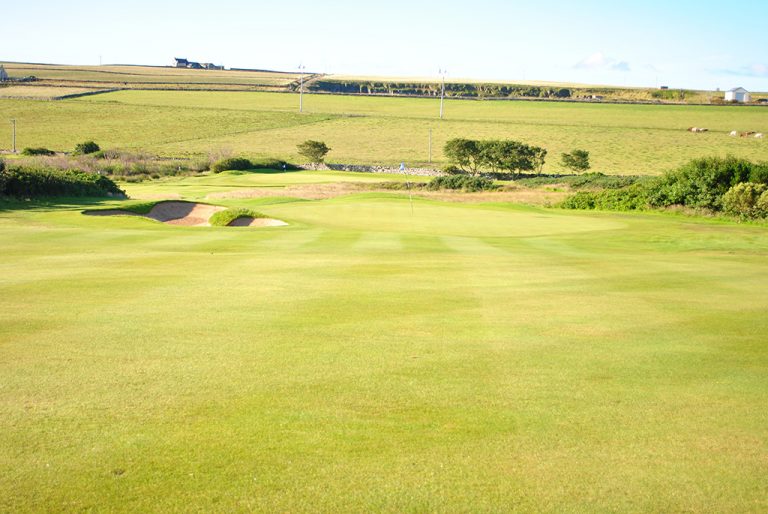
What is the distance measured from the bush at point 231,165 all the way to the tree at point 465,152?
2163cm

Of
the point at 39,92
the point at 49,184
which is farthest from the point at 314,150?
the point at 39,92

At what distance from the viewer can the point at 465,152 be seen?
8669cm

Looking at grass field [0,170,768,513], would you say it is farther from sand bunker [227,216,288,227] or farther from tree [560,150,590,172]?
tree [560,150,590,172]

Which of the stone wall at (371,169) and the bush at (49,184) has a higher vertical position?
the bush at (49,184)

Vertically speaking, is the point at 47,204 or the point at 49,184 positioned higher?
the point at 49,184

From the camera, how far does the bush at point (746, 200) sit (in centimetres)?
3800

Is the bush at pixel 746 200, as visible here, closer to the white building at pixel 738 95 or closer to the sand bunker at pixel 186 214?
the sand bunker at pixel 186 214

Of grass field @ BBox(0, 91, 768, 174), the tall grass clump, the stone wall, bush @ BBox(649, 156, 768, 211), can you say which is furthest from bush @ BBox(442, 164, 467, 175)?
bush @ BBox(649, 156, 768, 211)

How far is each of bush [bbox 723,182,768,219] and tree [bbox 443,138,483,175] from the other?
4816 cm

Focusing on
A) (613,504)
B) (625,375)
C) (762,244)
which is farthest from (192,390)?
(762,244)

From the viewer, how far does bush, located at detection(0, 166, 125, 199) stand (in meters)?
38.8

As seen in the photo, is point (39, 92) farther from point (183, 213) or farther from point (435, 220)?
point (435, 220)

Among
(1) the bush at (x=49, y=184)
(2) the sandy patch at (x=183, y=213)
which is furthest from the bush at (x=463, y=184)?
(2) the sandy patch at (x=183, y=213)

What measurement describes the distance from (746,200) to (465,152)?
49502mm
